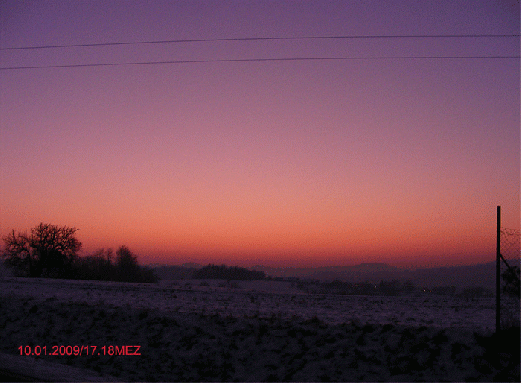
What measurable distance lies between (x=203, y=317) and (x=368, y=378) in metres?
7.18

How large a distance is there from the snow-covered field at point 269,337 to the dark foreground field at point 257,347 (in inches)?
1.3

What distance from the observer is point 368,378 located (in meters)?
10.0

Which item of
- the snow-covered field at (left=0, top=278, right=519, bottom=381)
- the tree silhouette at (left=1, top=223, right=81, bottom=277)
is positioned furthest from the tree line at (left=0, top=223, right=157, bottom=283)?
the snow-covered field at (left=0, top=278, right=519, bottom=381)

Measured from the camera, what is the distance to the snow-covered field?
10.2 metres

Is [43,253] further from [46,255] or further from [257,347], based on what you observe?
[257,347]

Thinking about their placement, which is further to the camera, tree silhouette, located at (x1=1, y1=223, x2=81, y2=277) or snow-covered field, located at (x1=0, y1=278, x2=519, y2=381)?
tree silhouette, located at (x1=1, y1=223, x2=81, y2=277)

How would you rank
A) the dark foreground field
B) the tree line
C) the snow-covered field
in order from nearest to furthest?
the dark foreground field, the snow-covered field, the tree line

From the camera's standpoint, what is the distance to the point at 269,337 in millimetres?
12750
